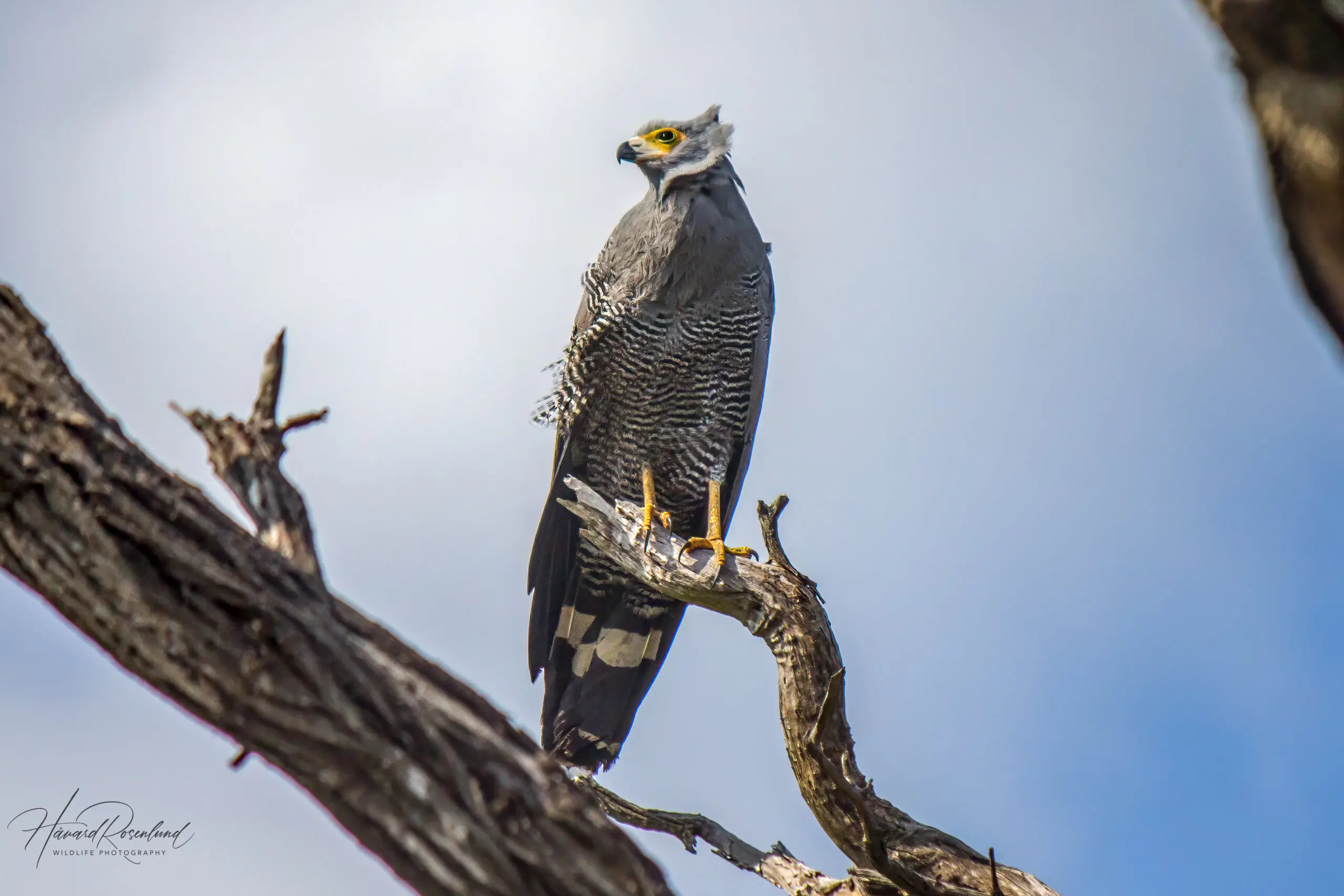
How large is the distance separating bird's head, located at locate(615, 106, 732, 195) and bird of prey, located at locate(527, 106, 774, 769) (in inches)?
0.6

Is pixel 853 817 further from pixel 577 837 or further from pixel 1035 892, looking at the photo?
pixel 577 837

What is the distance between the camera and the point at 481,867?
2188mm

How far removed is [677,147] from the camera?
7.50 m

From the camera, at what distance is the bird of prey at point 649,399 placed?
6977 mm

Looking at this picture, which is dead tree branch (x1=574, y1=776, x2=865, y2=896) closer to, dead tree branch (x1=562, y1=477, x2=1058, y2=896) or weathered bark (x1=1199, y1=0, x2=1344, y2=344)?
dead tree branch (x1=562, y1=477, x2=1058, y2=896)

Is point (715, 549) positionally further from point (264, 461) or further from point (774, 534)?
point (264, 461)

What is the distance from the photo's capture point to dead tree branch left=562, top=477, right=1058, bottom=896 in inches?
164

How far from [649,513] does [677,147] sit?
2663mm

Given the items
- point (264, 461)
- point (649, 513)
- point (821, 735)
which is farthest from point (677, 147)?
point (264, 461)

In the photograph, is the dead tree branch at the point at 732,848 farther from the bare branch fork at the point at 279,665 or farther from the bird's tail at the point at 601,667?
the bare branch fork at the point at 279,665

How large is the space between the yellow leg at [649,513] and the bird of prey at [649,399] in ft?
0.08

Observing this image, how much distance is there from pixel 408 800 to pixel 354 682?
26 cm

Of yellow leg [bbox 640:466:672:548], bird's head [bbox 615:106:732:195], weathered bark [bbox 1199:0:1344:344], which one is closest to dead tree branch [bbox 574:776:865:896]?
yellow leg [bbox 640:466:672:548]

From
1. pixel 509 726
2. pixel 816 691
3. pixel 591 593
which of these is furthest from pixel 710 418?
pixel 509 726
